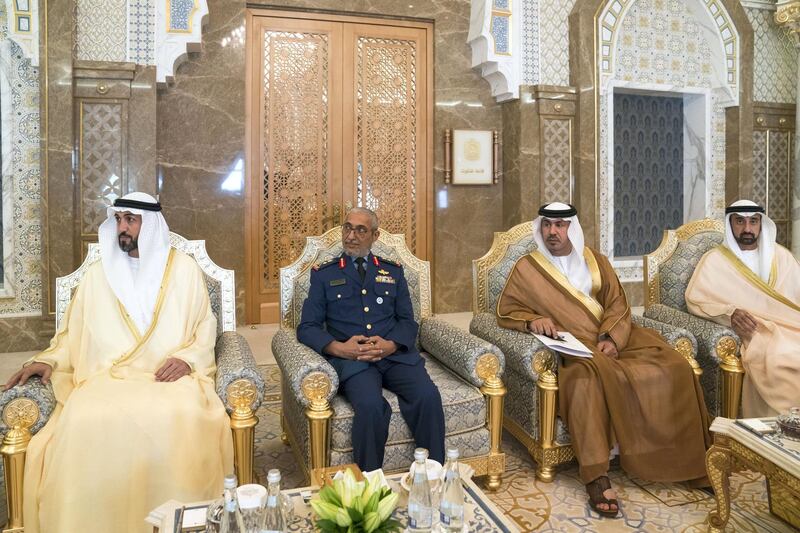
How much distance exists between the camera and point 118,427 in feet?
7.14

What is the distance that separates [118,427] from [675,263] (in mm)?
3167

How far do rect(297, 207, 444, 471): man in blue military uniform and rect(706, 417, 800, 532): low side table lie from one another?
3.48ft

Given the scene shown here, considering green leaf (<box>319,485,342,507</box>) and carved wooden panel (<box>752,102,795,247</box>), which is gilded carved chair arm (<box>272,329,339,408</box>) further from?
carved wooden panel (<box>752,102,795,247</box>)

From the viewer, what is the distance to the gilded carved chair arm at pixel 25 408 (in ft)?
7.06

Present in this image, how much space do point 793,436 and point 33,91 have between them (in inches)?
224

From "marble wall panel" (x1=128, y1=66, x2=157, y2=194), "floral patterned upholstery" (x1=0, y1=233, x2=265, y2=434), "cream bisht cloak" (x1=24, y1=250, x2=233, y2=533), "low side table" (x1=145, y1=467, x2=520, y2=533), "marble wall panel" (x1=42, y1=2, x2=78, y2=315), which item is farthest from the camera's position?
"marble wall panel" (x1=128, y1=66, x2=157, y2=194)

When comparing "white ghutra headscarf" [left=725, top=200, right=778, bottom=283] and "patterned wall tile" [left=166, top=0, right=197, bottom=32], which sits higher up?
"patterned wall tile" [left=166, top=0, right=197, bottom=32]

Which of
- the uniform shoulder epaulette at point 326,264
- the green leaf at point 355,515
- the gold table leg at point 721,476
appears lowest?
the gold table leg at point 721,476

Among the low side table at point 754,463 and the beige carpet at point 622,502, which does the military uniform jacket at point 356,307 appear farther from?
the low side table at point 754,463

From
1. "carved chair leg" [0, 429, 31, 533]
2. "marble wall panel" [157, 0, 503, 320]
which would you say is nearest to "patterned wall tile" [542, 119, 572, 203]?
"marble wall panel" [157, 0, 503, 320]

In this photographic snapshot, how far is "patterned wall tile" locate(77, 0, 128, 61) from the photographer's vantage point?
203 inches

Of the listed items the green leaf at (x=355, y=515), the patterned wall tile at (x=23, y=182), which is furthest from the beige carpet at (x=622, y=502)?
the patterned wall tile at (x=23, y=182)

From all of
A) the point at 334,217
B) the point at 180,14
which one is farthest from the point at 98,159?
the point at 334,217

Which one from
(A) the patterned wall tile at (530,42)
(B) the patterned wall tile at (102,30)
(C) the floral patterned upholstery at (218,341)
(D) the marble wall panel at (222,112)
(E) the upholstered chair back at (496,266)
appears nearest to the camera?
(C) the floral patterned upholstery at (218,341)
